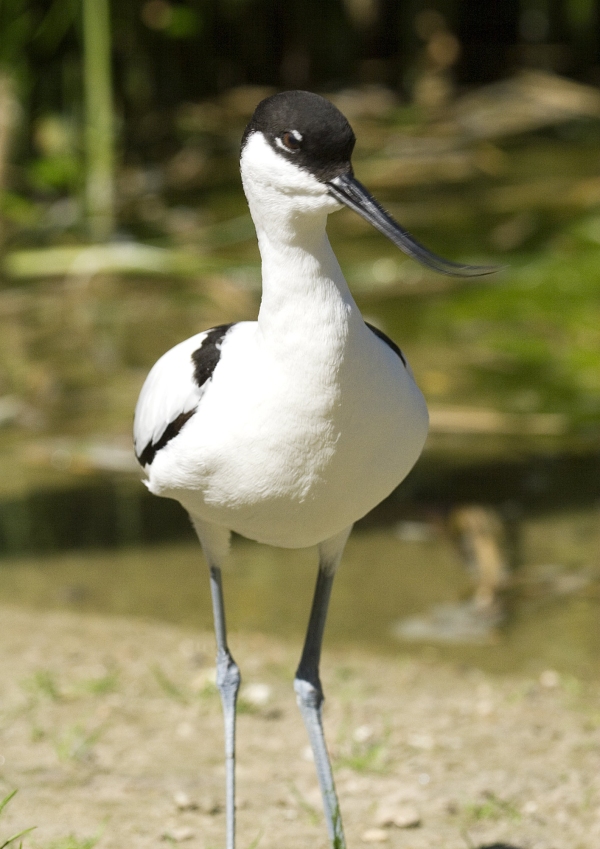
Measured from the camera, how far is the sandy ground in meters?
2.86

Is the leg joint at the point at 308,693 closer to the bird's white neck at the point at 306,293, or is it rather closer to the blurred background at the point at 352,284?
the bird's white neck at the point at 306,293

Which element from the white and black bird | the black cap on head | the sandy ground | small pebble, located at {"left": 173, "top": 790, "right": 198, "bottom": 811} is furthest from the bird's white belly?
small pebble, located at {"left": 173, "top": 790, "right": 198, "bottom": 811}

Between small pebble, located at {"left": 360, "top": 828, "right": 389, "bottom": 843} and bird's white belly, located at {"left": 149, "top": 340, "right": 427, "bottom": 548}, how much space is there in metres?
0.85

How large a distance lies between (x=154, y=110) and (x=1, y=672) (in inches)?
254

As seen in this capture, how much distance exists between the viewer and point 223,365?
7.85 ft

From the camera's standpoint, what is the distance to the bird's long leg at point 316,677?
2707mm

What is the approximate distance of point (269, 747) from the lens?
3.38 meters

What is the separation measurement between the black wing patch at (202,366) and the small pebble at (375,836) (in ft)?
3.42

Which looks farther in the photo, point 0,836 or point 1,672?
point 1,672

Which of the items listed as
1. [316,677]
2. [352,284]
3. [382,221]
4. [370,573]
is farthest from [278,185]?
[352,284]

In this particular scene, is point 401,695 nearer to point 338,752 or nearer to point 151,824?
point 338,752

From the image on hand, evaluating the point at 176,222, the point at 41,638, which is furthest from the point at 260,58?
the point at 41,638

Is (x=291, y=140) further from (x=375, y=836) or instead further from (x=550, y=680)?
(x=550, y=680)

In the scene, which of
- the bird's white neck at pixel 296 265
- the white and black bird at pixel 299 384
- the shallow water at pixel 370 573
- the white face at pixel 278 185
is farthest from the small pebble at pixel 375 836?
the white face at pixel 278 185
